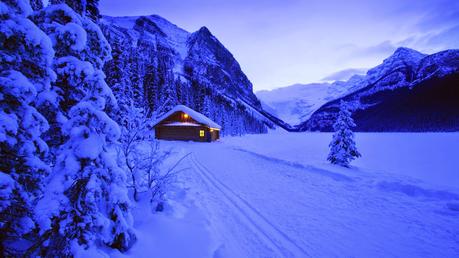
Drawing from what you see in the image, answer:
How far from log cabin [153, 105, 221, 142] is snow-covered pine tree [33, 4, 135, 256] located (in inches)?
1233

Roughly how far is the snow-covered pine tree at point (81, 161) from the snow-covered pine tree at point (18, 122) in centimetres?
29

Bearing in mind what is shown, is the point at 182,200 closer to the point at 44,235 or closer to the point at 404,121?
the point at 44,235

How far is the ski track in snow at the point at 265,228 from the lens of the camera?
4.25 metres

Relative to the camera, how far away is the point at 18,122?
114 inches

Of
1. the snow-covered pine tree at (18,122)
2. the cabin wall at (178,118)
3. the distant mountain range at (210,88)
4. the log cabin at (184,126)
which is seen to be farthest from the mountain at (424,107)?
the snow-covered pine tree at (18,122)

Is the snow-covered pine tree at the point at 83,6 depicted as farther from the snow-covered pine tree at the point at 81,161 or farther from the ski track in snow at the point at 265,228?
the ski track in snow at the point at 265,228

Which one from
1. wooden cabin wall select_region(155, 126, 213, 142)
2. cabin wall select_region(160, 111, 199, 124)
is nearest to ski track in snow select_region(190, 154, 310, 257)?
wooden cabin wall select_region(155, 126, 213, 142)

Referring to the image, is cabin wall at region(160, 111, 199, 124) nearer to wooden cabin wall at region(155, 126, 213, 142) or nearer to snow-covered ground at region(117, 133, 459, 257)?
wooden cabin wall at region(155, 126, 213, 142)

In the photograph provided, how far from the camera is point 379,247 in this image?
445 cm

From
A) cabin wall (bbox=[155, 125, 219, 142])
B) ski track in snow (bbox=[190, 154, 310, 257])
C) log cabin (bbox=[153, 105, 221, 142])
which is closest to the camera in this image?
ski track in snow (bbox=[190, 154, 310, 257])

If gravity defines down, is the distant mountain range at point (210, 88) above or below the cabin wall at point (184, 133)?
above

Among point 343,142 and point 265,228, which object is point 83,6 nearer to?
point 265,228

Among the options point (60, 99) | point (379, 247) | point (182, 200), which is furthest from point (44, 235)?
point (379, 247)

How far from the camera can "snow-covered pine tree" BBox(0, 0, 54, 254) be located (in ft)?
8.61
